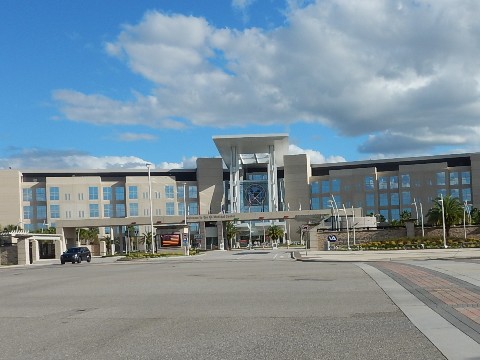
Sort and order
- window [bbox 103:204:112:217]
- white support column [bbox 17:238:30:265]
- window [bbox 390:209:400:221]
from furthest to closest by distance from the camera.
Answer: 1. window [bbox 103:204:112:217]
2. window [bbox 390:209:400:221]
3. white support column [bbox 17:238:30:265]

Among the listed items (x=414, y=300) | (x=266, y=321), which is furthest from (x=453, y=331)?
(x=414, y=300)

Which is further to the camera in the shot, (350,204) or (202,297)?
Answer: (350,204)

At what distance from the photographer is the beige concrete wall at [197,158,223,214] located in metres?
158

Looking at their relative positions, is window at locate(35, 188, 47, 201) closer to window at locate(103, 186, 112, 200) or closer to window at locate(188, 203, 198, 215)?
window at locate(103, 186, 112, 200)

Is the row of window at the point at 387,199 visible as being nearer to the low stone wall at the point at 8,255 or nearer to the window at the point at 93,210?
the window at the point at 93,210

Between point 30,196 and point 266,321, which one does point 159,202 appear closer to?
point 30,196

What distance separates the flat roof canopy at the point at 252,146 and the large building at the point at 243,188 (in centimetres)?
23

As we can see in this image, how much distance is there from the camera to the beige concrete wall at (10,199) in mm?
144875

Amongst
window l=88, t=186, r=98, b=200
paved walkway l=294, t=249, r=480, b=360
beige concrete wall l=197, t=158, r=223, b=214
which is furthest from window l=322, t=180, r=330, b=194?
paved walkway l=294, t=249, r=480, b=360

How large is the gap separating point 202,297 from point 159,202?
13780 cm

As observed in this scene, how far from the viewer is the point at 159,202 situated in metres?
154

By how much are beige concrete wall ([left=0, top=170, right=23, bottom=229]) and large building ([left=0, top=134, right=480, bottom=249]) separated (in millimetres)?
226

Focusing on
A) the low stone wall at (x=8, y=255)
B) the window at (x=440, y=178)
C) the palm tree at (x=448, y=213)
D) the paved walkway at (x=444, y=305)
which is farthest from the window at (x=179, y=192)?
the paved walkway at (x=444, y=305)

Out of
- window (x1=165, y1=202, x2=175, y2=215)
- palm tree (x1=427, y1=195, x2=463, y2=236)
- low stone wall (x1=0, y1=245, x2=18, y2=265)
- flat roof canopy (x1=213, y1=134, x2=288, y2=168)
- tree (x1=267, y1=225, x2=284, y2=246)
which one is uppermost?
flat roof canopy (x1=213, y1=134, x2=288, y2=168)
